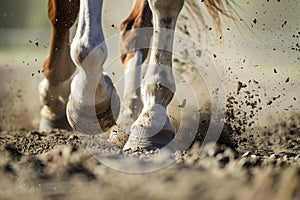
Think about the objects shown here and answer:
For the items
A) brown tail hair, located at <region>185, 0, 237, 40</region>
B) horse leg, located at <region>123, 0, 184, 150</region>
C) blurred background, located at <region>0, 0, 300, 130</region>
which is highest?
brown tail hair, located at <region>185, 0, 237, 40</region>

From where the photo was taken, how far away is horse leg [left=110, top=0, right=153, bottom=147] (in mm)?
4793

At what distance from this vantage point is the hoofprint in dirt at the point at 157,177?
283cm

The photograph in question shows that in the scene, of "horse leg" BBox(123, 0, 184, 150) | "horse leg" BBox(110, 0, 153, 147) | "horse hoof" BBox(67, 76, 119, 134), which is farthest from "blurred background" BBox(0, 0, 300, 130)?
"horse hoof" BBox(67, 76, 119, 134)

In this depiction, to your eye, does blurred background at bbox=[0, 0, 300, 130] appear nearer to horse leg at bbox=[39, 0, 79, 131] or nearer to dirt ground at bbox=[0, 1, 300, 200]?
horse leg at bbox=[39, 0, 79, 131]

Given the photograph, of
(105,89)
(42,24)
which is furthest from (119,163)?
(42,24)

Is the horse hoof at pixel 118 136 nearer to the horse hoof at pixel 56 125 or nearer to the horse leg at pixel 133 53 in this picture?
the horse leg at pixel 133 53

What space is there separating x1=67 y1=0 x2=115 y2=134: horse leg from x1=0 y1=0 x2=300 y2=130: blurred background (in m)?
0.75

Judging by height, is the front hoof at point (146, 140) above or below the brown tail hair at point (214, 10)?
below

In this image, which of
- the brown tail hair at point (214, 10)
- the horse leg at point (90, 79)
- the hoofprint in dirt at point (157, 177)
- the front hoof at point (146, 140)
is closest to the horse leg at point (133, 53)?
the horse leg at point (90, 79)

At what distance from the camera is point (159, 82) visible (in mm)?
4293

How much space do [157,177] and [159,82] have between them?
127cm

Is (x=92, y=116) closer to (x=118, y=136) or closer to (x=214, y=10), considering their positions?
(x=118, y=136)

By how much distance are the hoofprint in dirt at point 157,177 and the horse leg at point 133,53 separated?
743 millimetres

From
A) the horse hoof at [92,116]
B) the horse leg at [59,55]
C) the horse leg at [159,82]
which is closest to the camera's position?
the horse leg at [159,82]
